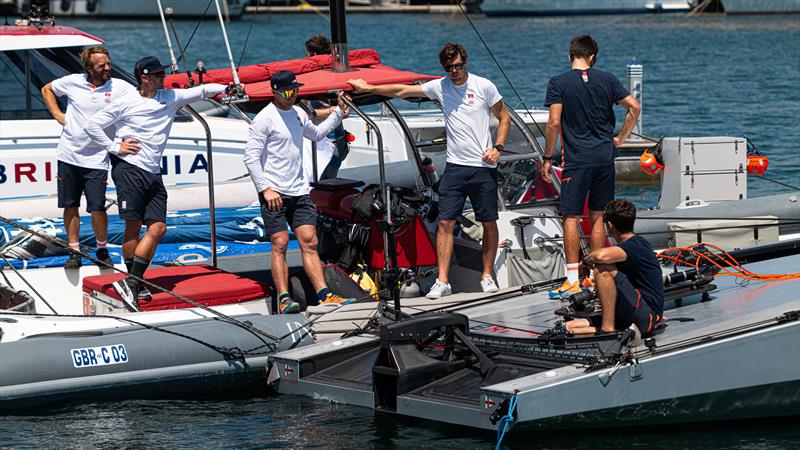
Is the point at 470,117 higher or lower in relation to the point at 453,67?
lower

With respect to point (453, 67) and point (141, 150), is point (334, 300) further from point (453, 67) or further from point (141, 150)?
point (453, 67)

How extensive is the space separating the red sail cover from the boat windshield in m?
3.96

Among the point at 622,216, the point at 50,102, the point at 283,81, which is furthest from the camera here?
the point at 50,102

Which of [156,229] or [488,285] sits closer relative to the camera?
[156,229]

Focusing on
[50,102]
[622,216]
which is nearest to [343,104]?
[622,216]

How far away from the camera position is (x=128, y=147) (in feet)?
31.3

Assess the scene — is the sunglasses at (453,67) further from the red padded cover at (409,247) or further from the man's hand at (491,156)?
the red padded cover at (409,247)

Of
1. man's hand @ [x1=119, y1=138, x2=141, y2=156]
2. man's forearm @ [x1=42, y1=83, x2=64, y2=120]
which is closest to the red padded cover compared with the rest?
man's hand @ [x1=119, y1=138, x2=141, y2=156]

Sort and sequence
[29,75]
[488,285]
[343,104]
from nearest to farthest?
[343,104] → [488,285] → [29,75]

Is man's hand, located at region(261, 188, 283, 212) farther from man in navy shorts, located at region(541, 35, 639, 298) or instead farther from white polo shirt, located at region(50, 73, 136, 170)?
man in navy shorts, located at region(541, 35, 639, 298)

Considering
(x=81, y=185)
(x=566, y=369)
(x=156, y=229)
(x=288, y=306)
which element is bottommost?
(x=566, y=369)

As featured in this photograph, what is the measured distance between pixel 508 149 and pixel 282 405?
3.52 metres

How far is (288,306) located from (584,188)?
240 cm

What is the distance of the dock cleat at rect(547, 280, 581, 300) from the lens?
9648mm
